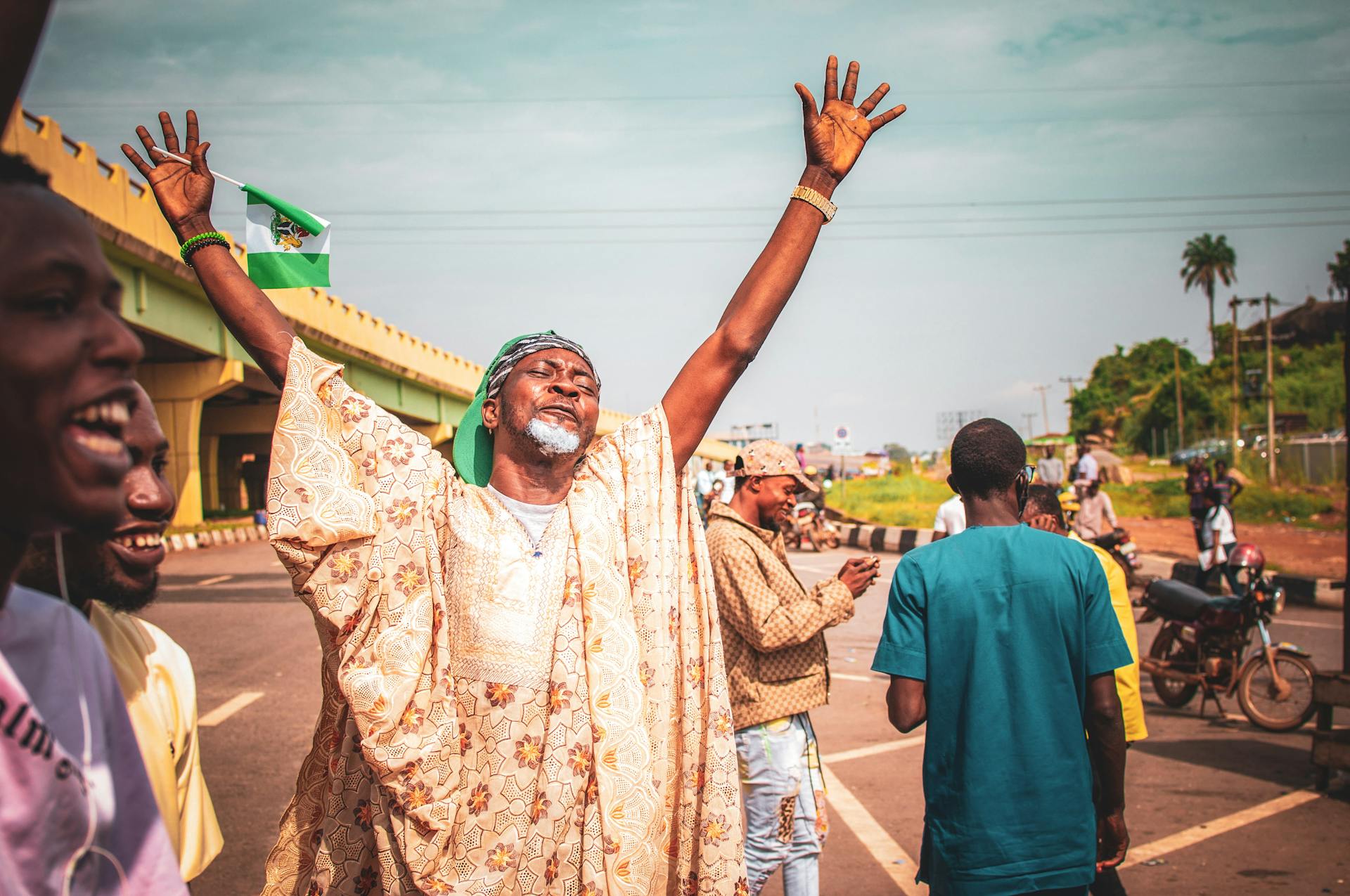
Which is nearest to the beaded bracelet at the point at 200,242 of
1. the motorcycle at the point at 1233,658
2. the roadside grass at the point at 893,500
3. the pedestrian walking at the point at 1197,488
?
the motorcycle at the point at 1233,658

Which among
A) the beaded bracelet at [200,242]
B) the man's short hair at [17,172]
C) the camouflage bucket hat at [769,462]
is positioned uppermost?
the beaded bracelet at [200,242]

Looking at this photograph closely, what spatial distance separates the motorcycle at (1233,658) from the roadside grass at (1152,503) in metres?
19.4

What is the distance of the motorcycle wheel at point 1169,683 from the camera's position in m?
7.83

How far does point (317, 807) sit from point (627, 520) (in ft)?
3.54

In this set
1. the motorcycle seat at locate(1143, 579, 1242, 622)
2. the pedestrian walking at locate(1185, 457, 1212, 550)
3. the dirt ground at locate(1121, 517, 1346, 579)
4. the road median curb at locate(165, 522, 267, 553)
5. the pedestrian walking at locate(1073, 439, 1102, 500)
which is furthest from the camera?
the road median curb at locate(165, 522, 267, 553)

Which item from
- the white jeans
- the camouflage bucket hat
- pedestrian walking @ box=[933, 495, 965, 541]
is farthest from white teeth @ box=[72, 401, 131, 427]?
pedestrian walking @ box=[933, 495, 965, 541]

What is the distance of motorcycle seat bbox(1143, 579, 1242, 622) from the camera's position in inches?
295

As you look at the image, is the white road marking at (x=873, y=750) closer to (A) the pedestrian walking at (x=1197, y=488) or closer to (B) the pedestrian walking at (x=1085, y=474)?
(B) the pedestrian walking at (x=1085, y=474)

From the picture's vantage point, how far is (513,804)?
8.10ft

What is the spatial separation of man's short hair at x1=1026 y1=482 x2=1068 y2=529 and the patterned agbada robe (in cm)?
285

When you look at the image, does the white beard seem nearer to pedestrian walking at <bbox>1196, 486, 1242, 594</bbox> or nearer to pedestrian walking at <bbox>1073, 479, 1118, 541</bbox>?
pedestrian walking at <bbox>1196, 486, 1242, 594</bbox>

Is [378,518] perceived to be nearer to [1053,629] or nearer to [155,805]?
[155,805]

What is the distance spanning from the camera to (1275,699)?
721 cm

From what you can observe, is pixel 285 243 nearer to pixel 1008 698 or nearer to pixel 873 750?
pixel 1008 698
